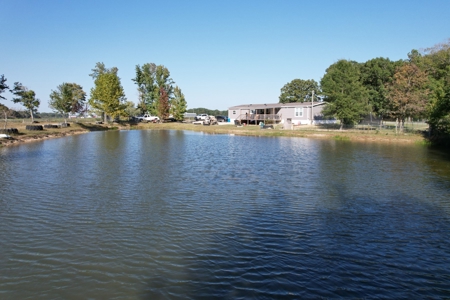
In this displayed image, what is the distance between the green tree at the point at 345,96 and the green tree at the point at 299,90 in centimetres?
4120

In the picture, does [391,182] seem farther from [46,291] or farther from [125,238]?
[46,291]

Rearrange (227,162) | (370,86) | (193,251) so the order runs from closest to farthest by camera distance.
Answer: (193,251)
(227,162)
(370,86)

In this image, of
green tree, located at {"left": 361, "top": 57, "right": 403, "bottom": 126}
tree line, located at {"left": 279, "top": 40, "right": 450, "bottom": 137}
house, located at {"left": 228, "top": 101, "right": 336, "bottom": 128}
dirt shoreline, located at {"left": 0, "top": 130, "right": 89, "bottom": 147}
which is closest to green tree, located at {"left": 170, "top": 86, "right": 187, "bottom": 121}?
house, located at {"left": 228, "top": 101, "right": 336, "bottom": 128}

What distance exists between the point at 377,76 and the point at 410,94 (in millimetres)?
27245

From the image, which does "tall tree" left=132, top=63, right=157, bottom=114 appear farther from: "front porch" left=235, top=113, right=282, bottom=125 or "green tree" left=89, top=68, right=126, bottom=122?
"front porch" left=235, top=113, right=282, bottom=125

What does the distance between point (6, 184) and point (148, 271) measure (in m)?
12.2

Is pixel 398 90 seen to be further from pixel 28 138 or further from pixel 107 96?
pixel 107 96

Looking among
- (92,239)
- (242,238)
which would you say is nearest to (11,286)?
(92,239)

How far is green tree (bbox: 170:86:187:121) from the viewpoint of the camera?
84.3 meters

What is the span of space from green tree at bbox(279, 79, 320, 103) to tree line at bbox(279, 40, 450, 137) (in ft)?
81.5

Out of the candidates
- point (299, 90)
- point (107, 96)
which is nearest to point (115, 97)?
point (107, 96)

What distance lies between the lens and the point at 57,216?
11.2m

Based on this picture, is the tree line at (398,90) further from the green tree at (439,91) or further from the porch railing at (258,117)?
the porch railing at (258,117)

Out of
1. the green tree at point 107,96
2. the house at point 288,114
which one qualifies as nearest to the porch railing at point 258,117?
the house at point 288,114
